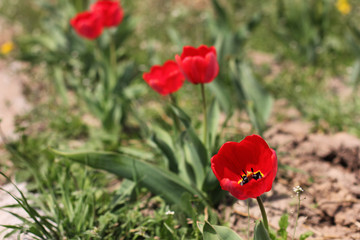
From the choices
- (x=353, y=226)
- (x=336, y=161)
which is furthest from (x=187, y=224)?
(x=336, y=161)

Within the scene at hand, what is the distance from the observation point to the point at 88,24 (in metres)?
2.53

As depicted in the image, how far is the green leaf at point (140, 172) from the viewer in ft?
5.14

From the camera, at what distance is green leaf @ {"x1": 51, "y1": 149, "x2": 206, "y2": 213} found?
1567 millimetres

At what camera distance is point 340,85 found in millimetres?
3162

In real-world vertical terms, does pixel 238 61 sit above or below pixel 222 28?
below

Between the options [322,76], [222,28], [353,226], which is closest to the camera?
[353,226]

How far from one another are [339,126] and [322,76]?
1.00 m

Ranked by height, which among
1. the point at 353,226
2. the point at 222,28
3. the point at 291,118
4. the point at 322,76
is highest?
the point at 222,28

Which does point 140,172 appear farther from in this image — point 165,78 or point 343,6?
point 343,6

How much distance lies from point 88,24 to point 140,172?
143 cm

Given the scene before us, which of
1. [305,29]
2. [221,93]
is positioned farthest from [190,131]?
[305,29]

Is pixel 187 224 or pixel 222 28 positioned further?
pixel 222 28

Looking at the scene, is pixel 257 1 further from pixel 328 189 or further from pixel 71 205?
pixel 71 205

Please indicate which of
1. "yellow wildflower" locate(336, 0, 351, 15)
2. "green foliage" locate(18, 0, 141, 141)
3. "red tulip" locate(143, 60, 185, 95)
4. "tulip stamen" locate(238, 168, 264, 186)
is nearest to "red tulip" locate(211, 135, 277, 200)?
"tulip stamen" locate(238, 168, 264, 186)
